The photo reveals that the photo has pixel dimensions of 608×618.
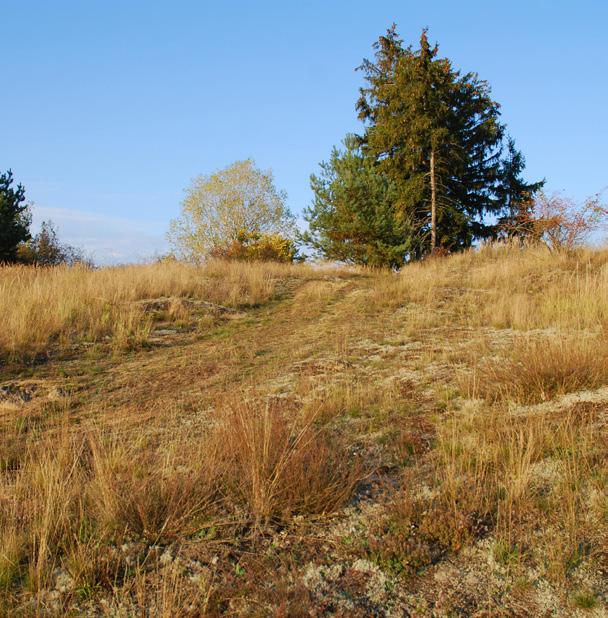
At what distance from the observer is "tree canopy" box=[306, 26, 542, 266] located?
63.7 feet

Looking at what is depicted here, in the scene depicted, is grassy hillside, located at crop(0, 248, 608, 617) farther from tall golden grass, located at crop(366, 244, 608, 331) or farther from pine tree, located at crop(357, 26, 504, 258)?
pine tree, located at crop(357, 26, 504, 258)

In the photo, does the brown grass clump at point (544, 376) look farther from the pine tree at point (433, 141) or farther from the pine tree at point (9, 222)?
the pine tree at point (9, 222)

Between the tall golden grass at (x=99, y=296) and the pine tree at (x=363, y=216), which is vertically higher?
the pine tree at (x=363, y=216)

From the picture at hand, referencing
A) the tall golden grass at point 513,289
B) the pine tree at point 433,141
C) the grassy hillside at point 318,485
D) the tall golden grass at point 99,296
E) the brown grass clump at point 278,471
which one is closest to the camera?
the grassy hillside at point 318,485

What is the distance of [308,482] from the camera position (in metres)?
2.85

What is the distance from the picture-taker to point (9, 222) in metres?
22.3

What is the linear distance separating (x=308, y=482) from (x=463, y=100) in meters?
22.0

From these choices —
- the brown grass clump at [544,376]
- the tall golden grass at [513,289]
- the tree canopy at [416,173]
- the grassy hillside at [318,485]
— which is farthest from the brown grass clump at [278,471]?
the tree canopy at [416,173]

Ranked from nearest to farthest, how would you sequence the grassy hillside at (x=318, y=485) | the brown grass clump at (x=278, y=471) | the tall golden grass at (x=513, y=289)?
the grassy hillside at (x=318, y=485) → the brown grass clump at (x=278, y=471) → the tall golden grass at (x=513, y=289)

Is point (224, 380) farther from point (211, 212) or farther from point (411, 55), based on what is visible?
point (211, 212)

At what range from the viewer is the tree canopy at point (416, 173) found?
1941cm

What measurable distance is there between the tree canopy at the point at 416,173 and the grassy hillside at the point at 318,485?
1381cm

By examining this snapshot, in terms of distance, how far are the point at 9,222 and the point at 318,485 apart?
79.3 ft

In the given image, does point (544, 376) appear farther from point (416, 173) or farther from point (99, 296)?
point (416, 173)
